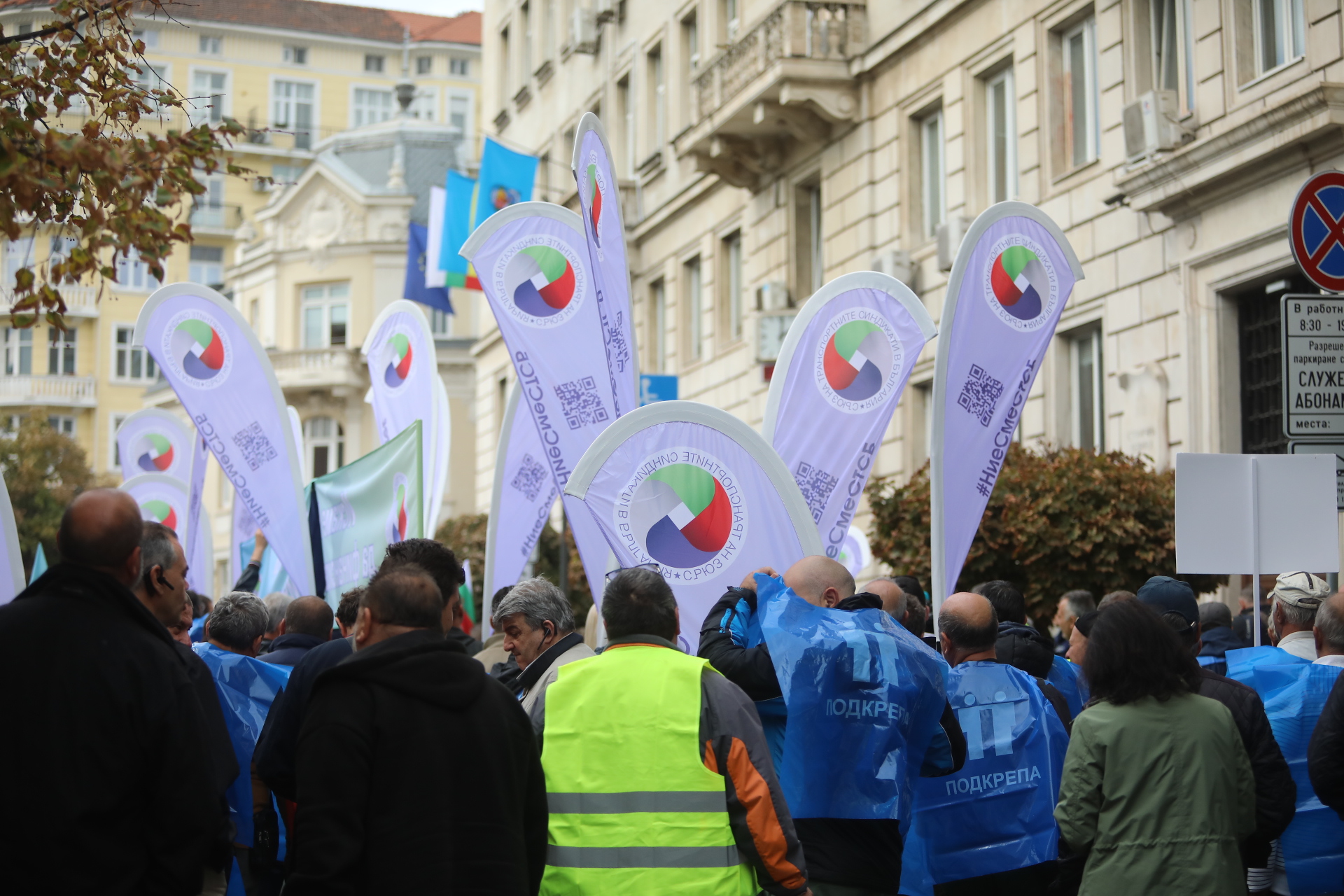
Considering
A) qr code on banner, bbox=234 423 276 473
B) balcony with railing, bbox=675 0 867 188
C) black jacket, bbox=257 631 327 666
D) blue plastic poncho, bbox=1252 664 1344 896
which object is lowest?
blue plastic poncho, bbox=1252 664 1344 896

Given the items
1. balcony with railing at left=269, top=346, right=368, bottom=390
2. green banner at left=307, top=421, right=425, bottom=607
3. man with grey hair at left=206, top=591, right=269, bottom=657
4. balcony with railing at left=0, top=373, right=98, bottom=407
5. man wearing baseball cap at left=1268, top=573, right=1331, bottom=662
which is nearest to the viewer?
man wearing baseball cap at left=1268, top=573, right=1331, bottom=662

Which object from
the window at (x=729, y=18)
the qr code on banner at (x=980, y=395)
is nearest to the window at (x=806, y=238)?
the window at (x=729, y=18)

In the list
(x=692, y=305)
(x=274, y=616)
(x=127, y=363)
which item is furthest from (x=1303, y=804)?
(x=127, y=363)

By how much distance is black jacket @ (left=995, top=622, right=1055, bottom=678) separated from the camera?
695cm

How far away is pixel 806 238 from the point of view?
80.0 ft

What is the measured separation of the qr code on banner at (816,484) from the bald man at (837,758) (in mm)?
4422

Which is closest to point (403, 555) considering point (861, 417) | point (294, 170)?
point (861, 417)

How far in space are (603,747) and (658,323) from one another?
25.2 metres

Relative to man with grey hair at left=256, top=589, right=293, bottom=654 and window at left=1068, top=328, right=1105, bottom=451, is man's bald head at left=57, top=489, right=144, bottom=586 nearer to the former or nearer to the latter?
man with grey hair at left=256, top=589, right=293, bottom=654

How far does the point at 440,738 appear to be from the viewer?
14.5 feet

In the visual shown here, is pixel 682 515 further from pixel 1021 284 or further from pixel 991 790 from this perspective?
pixel 1021 284

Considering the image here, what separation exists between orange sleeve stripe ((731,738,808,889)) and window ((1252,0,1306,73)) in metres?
11.8

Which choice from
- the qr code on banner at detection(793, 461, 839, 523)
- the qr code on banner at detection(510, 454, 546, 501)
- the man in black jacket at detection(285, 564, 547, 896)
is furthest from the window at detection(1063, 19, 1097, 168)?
the man in black jacket at detection(285, 564, 547, 896)

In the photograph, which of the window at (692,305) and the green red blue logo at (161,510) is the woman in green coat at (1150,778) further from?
the window at (692,305)
